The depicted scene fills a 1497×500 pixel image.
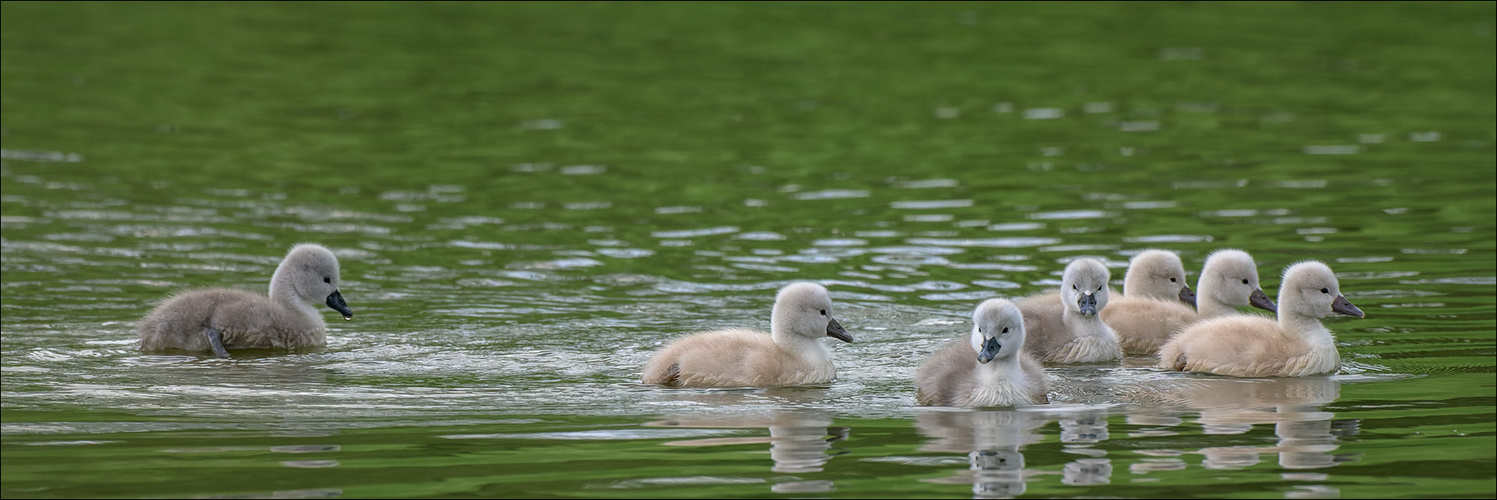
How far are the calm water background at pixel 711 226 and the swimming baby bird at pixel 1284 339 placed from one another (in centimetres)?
20

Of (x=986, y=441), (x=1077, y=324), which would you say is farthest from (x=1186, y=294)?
(x=986, y=441)

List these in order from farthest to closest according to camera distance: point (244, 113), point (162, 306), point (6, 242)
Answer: point (244, 113) < point (6, 242) < point (162, 306)

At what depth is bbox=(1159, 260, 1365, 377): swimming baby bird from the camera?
10086 mm

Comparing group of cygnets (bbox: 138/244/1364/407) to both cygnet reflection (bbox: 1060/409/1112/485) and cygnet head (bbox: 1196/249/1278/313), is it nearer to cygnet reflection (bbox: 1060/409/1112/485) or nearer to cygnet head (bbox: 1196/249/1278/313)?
cygnet head (bbox: 1196/249/1278/313)

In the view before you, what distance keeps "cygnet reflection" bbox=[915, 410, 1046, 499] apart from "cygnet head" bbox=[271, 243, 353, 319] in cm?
380

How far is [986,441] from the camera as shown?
829cm

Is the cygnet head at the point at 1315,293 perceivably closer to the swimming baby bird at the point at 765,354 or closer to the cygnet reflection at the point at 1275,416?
the cygnet reflection at the point at 1275,416

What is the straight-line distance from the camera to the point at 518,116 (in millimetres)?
21703

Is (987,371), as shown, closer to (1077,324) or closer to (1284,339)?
(1077,324)

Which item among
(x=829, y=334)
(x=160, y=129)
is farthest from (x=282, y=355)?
(x=160, y=129)

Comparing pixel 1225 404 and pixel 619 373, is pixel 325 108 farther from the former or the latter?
pixel 1225 404

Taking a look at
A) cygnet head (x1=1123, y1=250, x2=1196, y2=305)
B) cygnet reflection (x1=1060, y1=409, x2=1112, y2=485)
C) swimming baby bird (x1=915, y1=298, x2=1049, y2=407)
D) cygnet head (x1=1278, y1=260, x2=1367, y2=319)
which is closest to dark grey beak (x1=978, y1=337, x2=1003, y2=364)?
swimming baby bird (x1=915, y1=298, x2=1049, y2=407)

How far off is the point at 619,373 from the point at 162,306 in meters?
2.53

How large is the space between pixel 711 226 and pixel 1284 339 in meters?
5.76
